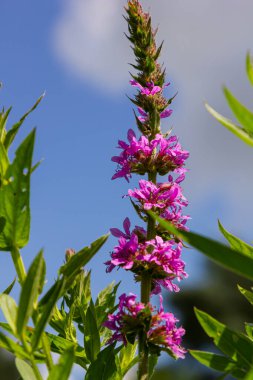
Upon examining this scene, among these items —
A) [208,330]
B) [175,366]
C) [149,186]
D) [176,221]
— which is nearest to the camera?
[208,330]

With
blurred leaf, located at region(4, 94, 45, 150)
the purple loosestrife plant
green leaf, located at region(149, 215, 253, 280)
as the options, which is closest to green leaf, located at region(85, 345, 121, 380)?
the purple loosestrife plant

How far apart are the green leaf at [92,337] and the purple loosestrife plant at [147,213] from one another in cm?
5

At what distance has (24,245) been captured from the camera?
157 centimetres

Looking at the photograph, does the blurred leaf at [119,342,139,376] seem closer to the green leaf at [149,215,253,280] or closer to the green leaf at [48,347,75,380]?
the green leaf at [48,347,75,380]

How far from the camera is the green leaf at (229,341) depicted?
1499 mm

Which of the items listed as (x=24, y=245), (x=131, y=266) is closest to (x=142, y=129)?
(x=131, y=266)

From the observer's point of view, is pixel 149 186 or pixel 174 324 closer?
pixel 174 324

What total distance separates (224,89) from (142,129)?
4.03 feet

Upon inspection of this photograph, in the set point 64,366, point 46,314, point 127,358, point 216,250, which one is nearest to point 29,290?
point 46,314

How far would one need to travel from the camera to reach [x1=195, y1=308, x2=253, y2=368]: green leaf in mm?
1499

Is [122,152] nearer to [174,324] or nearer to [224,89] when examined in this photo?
[174,324]

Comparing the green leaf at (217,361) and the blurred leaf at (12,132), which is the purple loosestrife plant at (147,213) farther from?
the blurred leaf at (12,132)

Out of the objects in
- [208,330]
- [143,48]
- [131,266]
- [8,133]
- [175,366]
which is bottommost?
[175,366]

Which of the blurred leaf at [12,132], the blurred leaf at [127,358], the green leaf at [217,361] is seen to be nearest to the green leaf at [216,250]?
the green leaf at [217,361]
